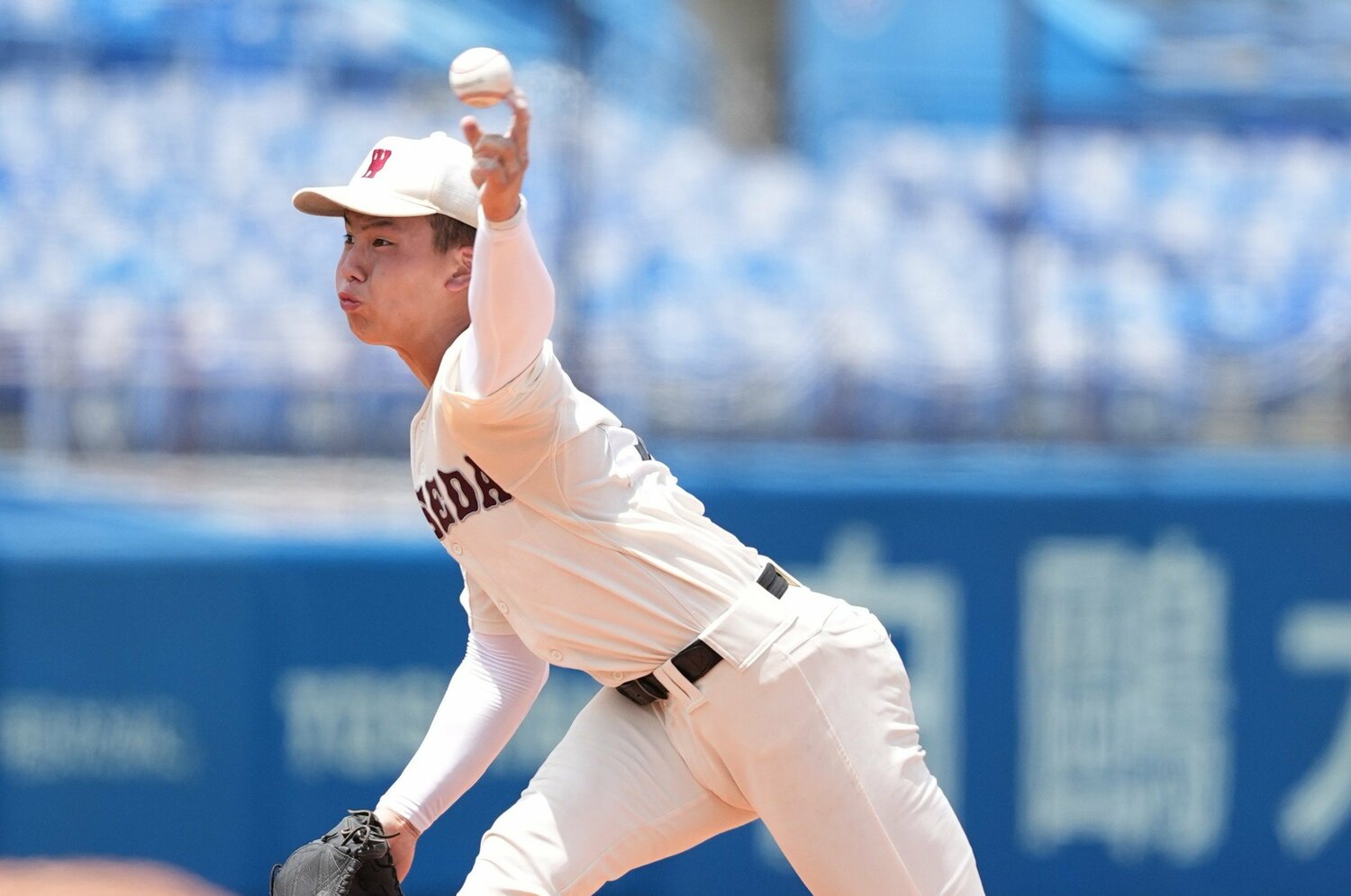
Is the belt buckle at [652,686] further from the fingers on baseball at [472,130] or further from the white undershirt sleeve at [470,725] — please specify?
the fingers on baseball at [472,130]

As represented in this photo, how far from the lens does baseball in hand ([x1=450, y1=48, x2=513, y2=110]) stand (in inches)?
72.6

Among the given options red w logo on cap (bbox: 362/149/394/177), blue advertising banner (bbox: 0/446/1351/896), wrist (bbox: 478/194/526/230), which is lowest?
blue advertising banner (bbox: 0/446/1351/896)

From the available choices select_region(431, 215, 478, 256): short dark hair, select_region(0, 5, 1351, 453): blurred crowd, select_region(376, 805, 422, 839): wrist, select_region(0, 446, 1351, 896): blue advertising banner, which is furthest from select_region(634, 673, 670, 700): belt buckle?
select_region(0, 5, 1351, 453): blurred crowd

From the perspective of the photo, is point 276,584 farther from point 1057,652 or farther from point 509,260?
point 509,260

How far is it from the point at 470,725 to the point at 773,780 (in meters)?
0.50

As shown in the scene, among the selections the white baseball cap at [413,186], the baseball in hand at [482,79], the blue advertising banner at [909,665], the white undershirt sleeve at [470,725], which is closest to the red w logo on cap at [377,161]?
the white baseball cap at [413,186]

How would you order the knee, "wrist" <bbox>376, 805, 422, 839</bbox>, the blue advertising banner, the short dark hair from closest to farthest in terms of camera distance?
the knee, the short dark hair, "wrist" <bbox>376, 805, 422, 839</bbox>, the blue advertising banner

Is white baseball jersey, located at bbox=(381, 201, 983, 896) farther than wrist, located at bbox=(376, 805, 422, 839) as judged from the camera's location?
No

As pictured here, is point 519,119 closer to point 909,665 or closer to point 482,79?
point 482,79

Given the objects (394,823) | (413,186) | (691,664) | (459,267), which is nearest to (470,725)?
(394,823)

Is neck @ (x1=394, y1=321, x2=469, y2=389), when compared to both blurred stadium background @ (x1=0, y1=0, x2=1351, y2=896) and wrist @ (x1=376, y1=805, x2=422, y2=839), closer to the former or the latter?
wrist @ (x1=376, y1=805, x2=422, y2=839)

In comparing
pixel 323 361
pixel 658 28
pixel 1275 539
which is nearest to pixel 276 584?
pixel 323 361

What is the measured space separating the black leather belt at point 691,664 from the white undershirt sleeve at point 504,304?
495 mm

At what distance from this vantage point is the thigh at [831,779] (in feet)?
7.45
